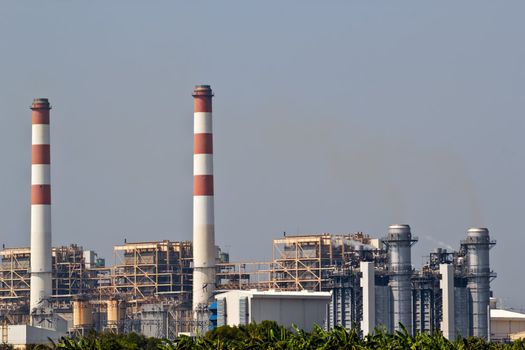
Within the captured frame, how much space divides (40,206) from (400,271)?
24.6 metres

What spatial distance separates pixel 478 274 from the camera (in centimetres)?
9975

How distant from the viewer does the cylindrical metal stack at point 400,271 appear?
323ft

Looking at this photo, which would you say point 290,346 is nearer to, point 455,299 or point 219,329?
point 219,329

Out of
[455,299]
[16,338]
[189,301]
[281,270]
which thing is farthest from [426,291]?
[16,338]

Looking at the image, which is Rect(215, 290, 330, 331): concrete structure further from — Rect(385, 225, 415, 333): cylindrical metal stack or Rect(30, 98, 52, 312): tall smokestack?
Rect(30, 98, 52, 312): tall smokestack

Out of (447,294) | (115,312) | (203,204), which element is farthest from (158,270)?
(447,294)

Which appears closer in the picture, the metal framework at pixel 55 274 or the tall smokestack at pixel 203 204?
the tall smokestack at pixel 203 204

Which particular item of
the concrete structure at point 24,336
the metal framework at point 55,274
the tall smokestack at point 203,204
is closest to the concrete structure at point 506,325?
the tall smokestack at point 203,204

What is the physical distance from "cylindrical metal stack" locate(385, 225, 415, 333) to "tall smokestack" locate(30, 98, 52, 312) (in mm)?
23121

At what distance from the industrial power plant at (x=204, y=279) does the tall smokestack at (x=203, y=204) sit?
0.07m

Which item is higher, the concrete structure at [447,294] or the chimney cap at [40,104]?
the chimney cap at [40,104]

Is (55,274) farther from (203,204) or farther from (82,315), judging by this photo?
(203,204)

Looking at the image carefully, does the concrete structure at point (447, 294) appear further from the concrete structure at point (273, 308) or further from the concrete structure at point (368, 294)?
the concrete structure at point (273, 308)

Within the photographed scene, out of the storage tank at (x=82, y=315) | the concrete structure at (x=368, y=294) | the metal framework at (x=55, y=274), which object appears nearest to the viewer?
the concrete structure at (x=368, y=294)
